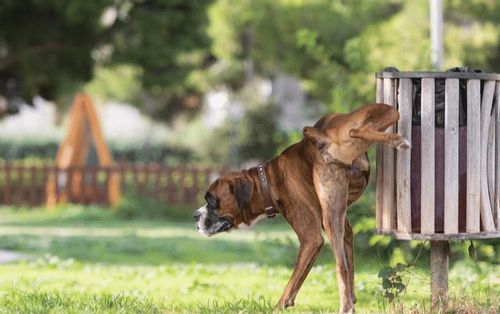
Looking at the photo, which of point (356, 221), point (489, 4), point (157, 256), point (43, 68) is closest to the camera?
point (356, 221)

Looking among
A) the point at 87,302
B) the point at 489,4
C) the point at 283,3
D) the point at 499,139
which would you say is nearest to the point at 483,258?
the point at 499,139

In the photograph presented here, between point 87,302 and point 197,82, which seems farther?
point 197,82

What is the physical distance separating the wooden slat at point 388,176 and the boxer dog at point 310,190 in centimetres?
17

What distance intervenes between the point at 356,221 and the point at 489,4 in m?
9.66

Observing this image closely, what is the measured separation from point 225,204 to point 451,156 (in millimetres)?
1394

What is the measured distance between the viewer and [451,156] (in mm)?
7445

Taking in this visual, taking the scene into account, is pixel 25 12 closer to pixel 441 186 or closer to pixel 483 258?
pixel 483 258

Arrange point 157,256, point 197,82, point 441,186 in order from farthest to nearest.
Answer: point 197,82
point 157,256
point 441,186

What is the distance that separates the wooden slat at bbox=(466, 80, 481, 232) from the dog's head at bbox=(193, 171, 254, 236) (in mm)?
1321

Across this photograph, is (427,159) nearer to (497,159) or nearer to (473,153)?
(473,153)

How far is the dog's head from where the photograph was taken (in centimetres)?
750

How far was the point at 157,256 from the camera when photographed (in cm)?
1670

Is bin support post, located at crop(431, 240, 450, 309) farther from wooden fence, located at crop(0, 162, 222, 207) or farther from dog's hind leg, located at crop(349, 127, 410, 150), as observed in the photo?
wooden fence, located at crop(0, 162, 222, 207)

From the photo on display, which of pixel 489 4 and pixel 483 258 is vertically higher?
pixel 489 4
